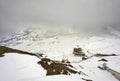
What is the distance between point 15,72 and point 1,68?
194cm

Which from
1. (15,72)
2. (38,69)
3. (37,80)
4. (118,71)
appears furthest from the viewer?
(118,71)

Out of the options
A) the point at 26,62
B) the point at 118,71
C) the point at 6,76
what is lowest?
the point at 118,71

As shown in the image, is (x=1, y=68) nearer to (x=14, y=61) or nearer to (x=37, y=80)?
(x=14, y=61)

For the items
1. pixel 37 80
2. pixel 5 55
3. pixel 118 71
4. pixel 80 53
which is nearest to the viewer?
pixel 37 80

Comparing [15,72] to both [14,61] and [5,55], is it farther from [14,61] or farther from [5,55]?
[5,55]

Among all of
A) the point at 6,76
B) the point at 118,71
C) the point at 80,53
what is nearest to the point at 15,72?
the point at 6,76

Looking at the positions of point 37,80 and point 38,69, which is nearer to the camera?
point 37,80

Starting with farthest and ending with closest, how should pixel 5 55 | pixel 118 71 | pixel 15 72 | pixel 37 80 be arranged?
pixel 118 71 < pixel 5 55 < pixel 15 72 < pixel 37 80

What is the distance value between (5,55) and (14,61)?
8.76 feet

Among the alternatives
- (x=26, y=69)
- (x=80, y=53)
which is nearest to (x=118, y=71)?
(x=26, y=69)

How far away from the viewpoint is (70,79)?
671 inches

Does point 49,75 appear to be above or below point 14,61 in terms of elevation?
below

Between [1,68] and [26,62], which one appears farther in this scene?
[26,62]

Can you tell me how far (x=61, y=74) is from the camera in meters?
18.0
